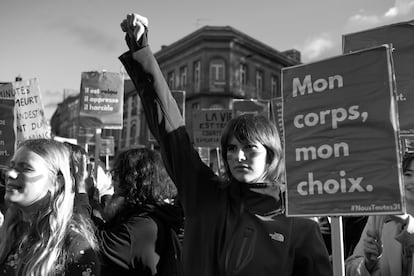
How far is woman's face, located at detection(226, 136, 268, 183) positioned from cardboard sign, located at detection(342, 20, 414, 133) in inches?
80.3

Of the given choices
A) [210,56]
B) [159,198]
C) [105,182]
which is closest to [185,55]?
[210,56]

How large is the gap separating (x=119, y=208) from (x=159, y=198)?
24 cm

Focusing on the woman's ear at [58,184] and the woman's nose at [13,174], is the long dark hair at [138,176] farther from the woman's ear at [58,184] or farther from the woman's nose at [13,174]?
the woman's nose at [13,174]

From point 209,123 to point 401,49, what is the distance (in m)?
5.29

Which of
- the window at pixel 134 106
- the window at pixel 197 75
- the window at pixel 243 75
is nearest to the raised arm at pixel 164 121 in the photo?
the window at pixel 197 75

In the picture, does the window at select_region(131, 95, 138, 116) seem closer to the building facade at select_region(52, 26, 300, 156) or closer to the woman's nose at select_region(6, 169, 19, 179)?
the building facade at select_region(52, 26, 300, 156)

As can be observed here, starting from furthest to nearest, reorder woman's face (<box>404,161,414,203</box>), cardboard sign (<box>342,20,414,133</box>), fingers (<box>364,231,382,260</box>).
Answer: cardboard sign (<box>342,20,414,133</box>) < woman's face (<box>404,161,414,203</box>) < fingers (<box>364,231,382,260</box>)

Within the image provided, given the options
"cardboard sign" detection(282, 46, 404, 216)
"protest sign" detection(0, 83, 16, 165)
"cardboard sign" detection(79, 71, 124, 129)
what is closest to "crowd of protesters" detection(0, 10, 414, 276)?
"cardboard sign" detection(282, 46, 404, 216)

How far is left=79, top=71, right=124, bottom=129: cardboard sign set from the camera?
291 inches

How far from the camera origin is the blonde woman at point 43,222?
5.96 feet

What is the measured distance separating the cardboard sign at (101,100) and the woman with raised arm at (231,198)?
5.50 meters

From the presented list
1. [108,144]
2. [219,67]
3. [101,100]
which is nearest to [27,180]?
[101,100]

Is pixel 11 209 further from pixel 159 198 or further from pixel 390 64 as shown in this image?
pixel 390 64

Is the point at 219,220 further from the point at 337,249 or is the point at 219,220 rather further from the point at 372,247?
the point at 372,247
